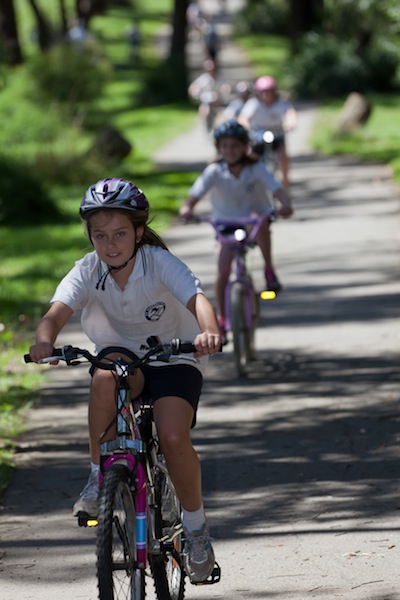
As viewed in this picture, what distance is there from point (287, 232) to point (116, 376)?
40.8 ft

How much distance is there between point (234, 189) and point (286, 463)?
10.1ft

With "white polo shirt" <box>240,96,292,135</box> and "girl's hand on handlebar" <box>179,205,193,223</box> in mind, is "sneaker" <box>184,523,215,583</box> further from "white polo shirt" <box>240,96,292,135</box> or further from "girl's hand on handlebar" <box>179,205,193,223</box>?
"white polo shirt" <box>240,96,292,135</box>

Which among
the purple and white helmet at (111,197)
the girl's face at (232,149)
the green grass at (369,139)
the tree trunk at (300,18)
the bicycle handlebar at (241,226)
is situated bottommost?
the green grass at (369,139)

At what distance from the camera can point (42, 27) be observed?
156 feet

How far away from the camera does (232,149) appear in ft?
32.5

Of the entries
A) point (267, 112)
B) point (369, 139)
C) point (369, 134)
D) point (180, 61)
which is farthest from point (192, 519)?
point (180, 61)

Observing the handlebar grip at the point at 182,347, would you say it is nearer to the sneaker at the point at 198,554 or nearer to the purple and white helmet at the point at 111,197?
the purple and white helmet at the point at 111,197

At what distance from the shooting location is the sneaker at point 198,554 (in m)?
5.07

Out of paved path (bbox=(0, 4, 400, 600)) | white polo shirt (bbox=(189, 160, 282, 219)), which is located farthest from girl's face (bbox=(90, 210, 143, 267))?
white polo shirt (bbox=(189, 160, 282, 219))

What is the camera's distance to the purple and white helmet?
16.3ft

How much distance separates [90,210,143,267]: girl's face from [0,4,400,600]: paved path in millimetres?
1532

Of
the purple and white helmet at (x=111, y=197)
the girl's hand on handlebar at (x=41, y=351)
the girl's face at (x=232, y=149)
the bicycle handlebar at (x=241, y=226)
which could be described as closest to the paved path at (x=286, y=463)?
the bicycle handlebar at (x=241, y=226)

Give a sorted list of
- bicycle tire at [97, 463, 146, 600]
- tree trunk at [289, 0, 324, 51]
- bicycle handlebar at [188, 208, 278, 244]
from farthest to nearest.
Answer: tree trunk at [289, 0, 324, 51] → bicycle handlebar at [188, 208, 278, 244] → bicycle tire at [97, 463, 146, 600]

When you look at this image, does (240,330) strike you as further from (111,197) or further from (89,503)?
(89,503)
